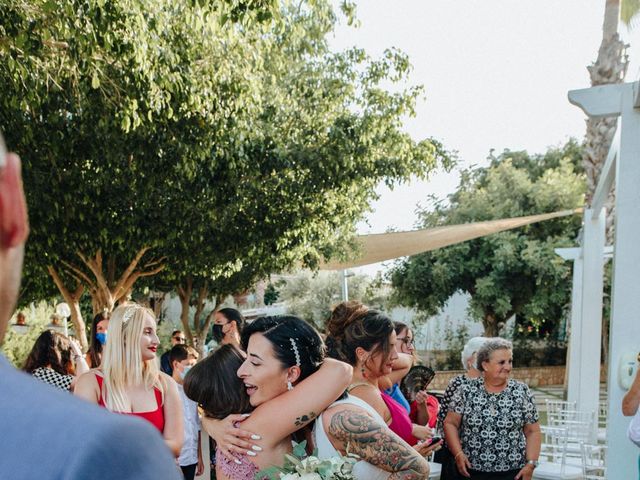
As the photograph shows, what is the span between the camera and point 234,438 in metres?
3.26

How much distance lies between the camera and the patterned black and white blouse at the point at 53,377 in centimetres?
579

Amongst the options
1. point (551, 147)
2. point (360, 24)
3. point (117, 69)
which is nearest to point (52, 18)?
point (117, 69)

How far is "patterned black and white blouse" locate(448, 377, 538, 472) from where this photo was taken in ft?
18.2

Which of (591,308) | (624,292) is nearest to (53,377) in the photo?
(624,292)

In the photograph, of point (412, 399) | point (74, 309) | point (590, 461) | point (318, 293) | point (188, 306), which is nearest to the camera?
point (412, 399)

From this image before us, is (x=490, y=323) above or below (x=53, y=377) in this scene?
below

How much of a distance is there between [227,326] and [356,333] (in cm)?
326

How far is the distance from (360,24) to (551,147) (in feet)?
77.7

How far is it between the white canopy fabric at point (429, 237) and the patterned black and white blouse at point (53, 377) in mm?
13889

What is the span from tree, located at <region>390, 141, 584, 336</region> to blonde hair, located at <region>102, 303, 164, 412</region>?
2181 cm

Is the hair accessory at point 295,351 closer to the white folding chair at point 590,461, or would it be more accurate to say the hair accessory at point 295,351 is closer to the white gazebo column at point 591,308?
the white folding chair at point 590,461

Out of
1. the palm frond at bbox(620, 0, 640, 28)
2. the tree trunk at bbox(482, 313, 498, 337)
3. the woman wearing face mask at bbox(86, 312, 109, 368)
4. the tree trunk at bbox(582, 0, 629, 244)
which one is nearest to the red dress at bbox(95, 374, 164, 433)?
the woman wearing face mask at bbox(86, 312, 109, 368)

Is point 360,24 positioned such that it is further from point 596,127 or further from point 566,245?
point 566,245

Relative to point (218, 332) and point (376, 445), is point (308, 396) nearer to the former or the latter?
point (376, 445)
